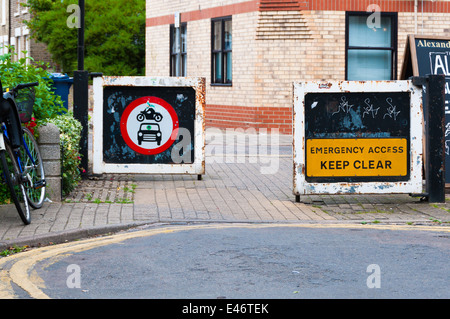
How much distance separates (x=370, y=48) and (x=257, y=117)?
3269 mm

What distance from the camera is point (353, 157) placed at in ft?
31.0

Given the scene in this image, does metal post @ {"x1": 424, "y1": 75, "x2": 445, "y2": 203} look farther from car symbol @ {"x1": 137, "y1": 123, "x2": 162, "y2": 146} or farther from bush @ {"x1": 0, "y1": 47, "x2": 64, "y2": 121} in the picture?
bush @ {"x1": 0, "y1": 47, "x2": 64, "y2": 121}

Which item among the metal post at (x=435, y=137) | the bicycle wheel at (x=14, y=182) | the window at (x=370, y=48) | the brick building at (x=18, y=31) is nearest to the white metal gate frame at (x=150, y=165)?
the bicycle wheel at (x=14, y=182)

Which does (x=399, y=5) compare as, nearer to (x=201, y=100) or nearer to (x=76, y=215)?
(x=201, y=100)

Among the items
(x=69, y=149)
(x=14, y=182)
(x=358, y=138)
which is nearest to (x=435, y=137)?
(x=358, y=138)

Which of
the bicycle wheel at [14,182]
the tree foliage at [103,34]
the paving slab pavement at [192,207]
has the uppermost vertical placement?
the tree foliage at [103,34]

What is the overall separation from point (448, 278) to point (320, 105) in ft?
12.8

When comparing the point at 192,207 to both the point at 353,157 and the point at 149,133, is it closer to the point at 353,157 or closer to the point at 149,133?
the point at 353,157

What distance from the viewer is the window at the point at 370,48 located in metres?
20.4

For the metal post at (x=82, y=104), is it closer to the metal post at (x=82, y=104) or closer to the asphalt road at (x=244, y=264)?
the metal post at (x=82, y=104)

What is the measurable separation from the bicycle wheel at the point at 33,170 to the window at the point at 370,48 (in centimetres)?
1283
